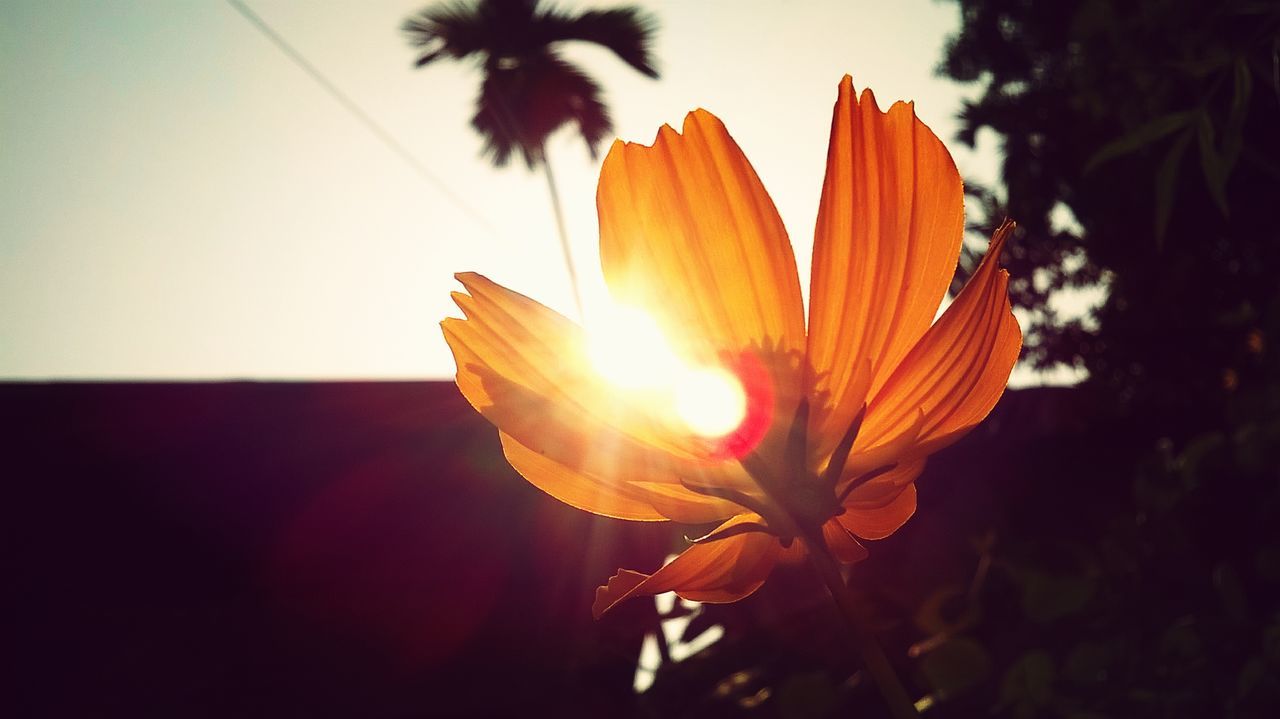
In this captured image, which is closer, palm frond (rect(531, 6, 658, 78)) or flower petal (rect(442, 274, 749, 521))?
flower petal (rect(442, 274, 749, 521))

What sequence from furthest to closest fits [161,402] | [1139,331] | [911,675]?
[1139,331] → [161,402] → [911,675]

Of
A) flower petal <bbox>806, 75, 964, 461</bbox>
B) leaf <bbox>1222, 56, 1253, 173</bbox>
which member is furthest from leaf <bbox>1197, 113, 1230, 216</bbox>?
flower petal <bbox>806, 75, 964, 461</bbox>

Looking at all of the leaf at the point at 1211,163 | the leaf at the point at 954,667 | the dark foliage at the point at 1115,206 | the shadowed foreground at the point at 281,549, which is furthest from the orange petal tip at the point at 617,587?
the dark foliage at the point at 1115,206

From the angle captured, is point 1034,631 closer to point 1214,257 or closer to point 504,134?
point 1214,257

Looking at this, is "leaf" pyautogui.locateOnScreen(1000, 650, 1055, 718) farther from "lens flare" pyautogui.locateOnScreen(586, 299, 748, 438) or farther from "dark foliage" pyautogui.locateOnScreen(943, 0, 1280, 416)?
"dark foliage" pyautogui.locateOnScreen(943, 0, 1280, 416)

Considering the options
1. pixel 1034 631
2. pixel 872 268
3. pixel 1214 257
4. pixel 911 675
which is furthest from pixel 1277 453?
pixel 1214 257

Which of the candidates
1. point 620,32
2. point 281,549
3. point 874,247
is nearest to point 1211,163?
Answer: point 874,247

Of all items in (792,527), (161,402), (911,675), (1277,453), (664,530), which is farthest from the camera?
(161,402)
